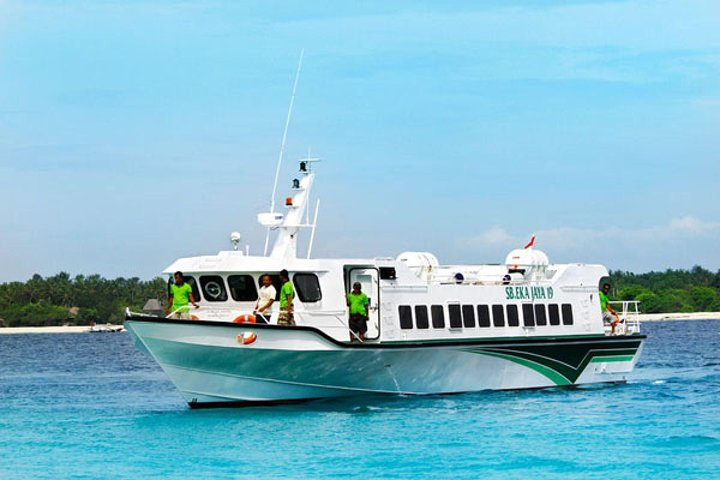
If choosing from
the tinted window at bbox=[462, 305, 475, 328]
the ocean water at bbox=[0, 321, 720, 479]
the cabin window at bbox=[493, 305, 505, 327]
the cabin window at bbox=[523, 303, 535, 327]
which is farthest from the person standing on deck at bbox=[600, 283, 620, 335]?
the tinted window at bbox=[462, 305, 475, 328]

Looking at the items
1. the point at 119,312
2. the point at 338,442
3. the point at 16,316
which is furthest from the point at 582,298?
the point at 16,316

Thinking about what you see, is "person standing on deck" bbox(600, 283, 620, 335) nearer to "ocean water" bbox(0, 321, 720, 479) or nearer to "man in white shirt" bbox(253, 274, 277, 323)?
"ocean water" bbox(0, 321, 720, 479)

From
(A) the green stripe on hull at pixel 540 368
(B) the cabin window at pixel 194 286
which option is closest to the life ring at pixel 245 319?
(B) the cabin window at pixel 194 286

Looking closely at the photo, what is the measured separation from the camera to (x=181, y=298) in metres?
24.3

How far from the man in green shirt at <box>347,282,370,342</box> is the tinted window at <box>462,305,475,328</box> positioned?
3.29m

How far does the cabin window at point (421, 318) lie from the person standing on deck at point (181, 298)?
5077 mm

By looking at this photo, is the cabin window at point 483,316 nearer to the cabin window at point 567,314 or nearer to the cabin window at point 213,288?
the cabin window at point 567,314

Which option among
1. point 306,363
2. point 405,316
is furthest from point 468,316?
point 306,363

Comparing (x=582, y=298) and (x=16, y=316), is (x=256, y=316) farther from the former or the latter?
(x=16, y=316)

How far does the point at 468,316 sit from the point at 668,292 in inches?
5556

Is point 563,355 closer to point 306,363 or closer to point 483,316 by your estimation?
point 483,316

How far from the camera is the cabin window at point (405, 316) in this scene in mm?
25750

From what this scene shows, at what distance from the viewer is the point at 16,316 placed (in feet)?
516

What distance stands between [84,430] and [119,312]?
431 feet
